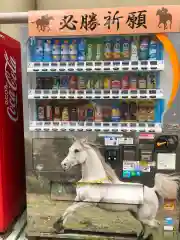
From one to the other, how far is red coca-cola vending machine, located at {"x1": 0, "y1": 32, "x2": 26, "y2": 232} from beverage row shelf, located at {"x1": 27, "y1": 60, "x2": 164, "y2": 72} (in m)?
0.34

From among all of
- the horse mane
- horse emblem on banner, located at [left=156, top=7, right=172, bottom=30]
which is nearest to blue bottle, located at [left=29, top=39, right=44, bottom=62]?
the horse mane

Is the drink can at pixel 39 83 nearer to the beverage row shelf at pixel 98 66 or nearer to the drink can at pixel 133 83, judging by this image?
the beverage row shelf at pixel 98 66

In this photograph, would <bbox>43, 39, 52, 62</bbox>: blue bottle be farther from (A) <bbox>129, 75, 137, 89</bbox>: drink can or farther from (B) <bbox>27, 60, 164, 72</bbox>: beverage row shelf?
(A) <bbox>129, 75, 137, 89</bbox>: drink can

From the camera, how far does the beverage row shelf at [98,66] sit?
1.82 m

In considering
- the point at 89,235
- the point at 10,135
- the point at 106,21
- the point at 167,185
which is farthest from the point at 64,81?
the point at 89,235

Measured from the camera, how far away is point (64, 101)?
2.04 metres

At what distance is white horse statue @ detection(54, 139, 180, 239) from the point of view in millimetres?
1932

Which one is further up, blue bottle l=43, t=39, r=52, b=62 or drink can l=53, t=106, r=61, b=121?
blue bottle l=43, t=39, r=52, b=62

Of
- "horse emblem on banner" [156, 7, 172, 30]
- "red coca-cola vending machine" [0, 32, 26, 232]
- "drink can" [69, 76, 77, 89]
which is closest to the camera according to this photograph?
"horse emblem on banner" [156, 7, 172, 30]

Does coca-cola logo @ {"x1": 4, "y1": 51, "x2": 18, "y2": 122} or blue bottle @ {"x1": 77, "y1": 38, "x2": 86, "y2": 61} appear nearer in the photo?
blue bottle @ {"x1": 77, "y1": 38, "x2": 86, "y2": 61}

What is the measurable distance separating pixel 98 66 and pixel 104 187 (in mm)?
852

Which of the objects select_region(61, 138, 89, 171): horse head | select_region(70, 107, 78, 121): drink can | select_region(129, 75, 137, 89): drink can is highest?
select_region(129, 75, 137, 89): drink can

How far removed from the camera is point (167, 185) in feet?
6.31

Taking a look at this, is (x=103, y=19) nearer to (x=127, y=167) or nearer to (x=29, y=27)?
(x=29, y=27)
